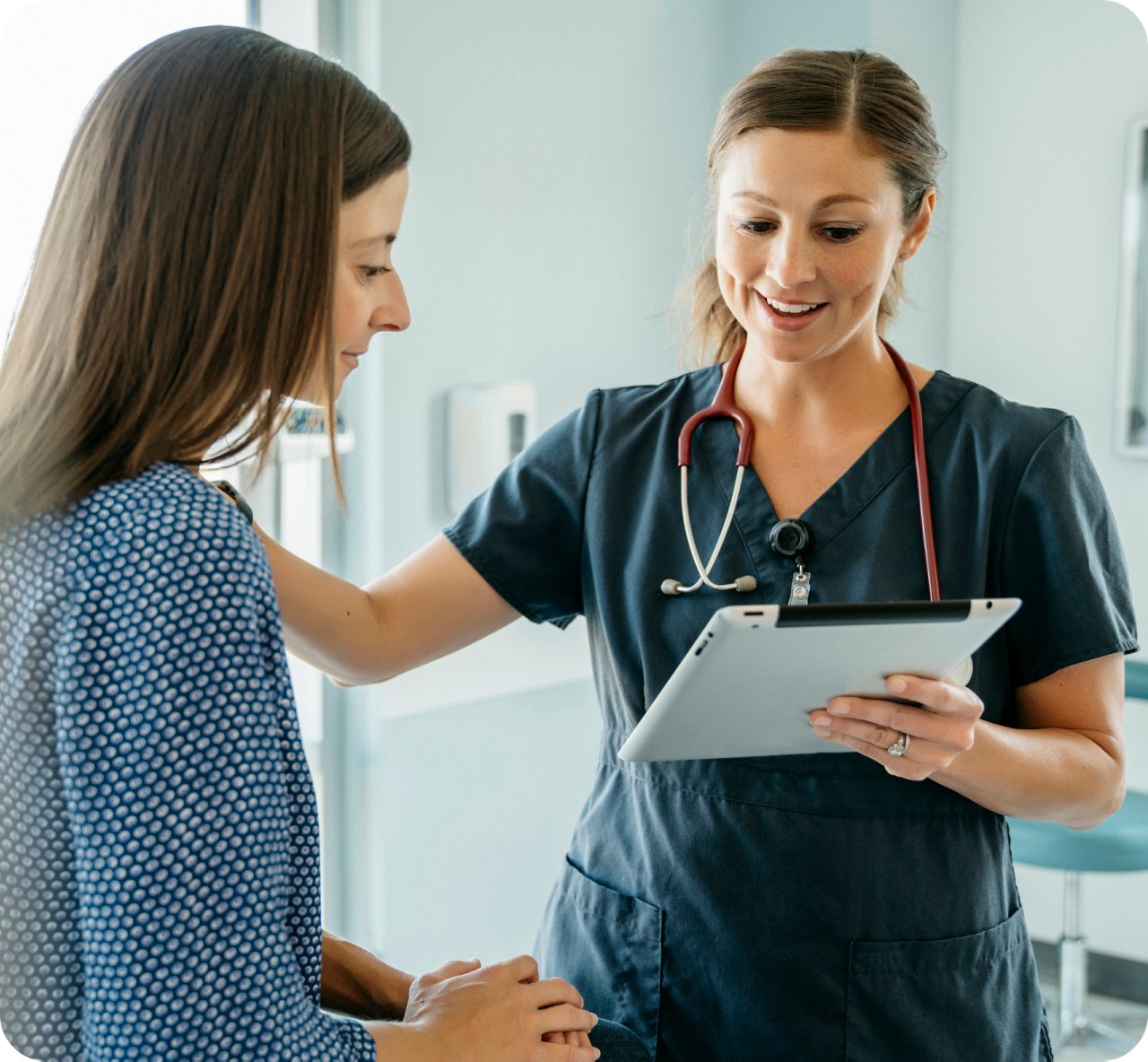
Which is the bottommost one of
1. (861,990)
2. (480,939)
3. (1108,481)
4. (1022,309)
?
(480,939)

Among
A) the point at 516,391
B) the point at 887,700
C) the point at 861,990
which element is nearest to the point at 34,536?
the point at 887,700

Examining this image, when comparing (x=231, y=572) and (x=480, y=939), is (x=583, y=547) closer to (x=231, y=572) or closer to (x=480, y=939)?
(x=231, y=572)

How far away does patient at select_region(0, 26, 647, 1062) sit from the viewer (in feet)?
2.21

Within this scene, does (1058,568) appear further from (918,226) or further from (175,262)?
(175,262)

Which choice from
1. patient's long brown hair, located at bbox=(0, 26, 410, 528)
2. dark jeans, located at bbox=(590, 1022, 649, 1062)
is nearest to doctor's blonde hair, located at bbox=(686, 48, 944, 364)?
patient's long brown hair, located at bbox=(0, 26, 410, 528)

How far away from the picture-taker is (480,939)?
7.88 feet

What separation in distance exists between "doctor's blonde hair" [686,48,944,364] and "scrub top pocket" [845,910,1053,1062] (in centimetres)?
70

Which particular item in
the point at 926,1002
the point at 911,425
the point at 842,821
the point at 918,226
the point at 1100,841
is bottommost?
the point at 1100,841

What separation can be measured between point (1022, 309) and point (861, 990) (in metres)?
2.12

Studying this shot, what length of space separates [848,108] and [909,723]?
0.59m

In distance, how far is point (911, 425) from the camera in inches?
49.1

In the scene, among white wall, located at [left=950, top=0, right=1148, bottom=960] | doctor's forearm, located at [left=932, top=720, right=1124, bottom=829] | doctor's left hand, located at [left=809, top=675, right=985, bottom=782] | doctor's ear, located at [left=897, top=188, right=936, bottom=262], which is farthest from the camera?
white wall, located at [left=950, top=0, right=1148, bottom=960]

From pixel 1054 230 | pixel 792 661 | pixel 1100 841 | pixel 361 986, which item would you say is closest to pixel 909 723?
pixel 792 661

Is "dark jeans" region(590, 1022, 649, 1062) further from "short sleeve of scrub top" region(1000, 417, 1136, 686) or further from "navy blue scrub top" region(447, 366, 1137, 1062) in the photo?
"short sleeve of scrub top" region(1000, 417, 1136, 686)
